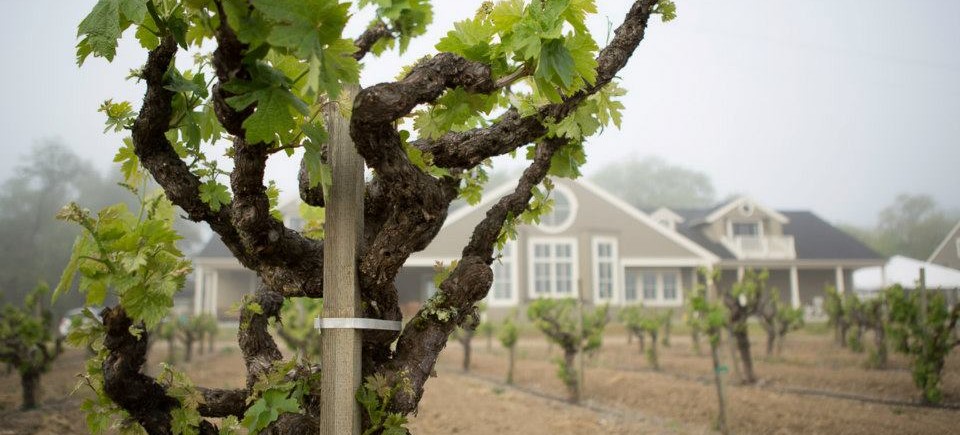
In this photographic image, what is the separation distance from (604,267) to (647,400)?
15702 mm

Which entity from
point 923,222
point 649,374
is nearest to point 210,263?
point 649,374

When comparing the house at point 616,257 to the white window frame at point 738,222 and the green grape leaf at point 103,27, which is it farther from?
the green grape leaf at point 103,27

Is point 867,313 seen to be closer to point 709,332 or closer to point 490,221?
point 709,332

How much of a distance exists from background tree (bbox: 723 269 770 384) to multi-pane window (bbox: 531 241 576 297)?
12.4 m

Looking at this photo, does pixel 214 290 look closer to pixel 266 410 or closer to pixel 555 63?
pixel 266 410

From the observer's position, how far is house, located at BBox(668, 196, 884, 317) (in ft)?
84.2

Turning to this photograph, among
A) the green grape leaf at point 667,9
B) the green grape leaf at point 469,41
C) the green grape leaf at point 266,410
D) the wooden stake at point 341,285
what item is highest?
the green grape leaf at point 667,9

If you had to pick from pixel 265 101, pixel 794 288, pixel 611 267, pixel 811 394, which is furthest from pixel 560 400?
pixel 794 288

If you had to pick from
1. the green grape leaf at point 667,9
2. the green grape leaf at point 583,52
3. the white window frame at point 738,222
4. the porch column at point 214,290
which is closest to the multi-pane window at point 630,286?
the white window frame at point 738,222

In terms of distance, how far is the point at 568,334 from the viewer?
974 centimetres

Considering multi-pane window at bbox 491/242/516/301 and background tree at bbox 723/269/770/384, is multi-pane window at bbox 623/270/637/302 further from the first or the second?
background tree at bbox 723/269/770/384

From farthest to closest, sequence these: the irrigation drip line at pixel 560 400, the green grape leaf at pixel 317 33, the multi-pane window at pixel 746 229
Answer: the multi-pane window at pixel 746 229
the irrigation drip line at pixel 560 400
the green grape leaf at pixel 317 33

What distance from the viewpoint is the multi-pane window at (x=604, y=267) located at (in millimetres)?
23906

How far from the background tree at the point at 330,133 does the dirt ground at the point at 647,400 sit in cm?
299
